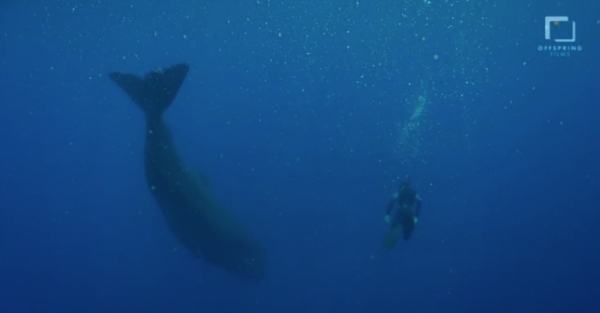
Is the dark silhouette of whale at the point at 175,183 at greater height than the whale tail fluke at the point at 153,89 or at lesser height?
lesser

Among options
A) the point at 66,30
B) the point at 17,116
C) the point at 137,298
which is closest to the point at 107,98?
the point at 17,116

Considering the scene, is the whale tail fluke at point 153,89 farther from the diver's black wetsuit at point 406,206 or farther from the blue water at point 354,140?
the blue water at point 354,140

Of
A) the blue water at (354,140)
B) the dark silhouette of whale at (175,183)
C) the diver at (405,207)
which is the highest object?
the blue water at (354,140)

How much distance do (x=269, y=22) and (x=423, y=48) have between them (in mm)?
8151

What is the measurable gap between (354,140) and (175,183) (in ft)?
65.3

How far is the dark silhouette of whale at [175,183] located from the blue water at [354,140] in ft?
26.8

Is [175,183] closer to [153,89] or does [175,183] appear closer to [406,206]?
[153,89]

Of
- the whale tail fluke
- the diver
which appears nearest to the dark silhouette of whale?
the whale tail fluke

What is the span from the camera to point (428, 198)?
1210 inches

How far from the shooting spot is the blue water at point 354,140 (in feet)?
62.6

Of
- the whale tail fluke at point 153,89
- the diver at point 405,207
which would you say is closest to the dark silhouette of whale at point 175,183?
the whale tail fluke at point 153,89

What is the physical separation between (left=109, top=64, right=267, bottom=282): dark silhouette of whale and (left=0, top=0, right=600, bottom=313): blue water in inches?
322

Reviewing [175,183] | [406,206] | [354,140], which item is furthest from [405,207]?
[354,140]

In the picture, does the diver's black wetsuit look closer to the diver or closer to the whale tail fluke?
the diver
